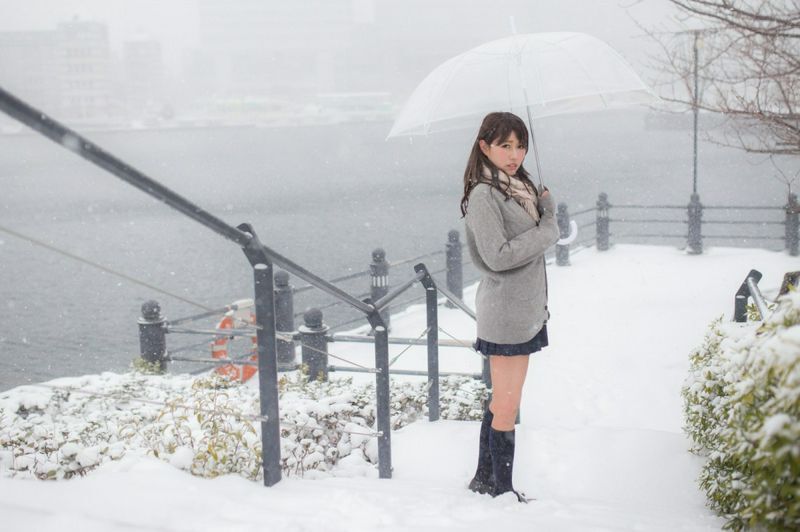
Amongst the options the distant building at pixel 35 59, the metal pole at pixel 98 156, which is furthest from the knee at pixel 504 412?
the distant building at pixel 35 59

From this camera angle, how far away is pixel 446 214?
50.8 meters

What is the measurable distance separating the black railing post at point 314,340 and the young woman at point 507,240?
4334 mm

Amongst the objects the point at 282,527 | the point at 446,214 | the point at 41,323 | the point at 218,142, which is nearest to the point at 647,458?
the point at 282,527

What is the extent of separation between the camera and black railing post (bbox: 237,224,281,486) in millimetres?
2898

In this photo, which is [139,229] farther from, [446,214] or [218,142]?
[218,142]

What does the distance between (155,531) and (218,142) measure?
189 metres

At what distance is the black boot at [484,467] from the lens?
11.6 ft

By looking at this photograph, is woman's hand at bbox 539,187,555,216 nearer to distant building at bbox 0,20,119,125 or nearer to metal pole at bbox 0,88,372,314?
metal pole at bbox 0,88,372,314

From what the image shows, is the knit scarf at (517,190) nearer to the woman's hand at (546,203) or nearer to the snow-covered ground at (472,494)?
the woman's hand at (546,203)

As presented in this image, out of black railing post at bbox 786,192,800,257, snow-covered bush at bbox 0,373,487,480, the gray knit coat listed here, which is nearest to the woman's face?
the gray knit coat

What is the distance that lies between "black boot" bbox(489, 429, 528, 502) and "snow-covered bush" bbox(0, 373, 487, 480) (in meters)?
0.74

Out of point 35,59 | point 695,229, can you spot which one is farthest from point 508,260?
point 35,59

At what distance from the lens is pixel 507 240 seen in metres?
3.07

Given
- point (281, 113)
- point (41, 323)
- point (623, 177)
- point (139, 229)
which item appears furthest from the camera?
point (281, 113)
